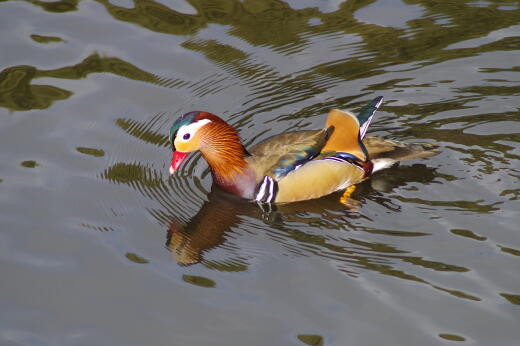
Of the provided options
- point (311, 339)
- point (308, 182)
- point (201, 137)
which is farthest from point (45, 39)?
point (311, 339)

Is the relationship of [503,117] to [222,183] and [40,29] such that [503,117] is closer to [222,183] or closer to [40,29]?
[222,183]

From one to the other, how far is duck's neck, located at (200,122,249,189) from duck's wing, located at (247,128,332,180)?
115 millimetres

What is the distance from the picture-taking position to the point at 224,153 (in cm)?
806

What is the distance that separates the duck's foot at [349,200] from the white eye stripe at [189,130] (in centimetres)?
134

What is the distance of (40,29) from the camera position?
10.2 metres

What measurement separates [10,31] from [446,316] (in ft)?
20.1

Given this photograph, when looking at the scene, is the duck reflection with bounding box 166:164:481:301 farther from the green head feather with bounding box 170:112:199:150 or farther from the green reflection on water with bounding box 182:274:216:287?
the green head feather with bounding box 170:112:199:150

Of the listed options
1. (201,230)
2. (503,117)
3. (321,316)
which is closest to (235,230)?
(201,230)

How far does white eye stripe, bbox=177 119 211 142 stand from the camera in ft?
25.8

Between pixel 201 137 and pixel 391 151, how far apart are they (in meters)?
1.64

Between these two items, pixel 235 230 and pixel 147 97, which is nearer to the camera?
pixel 235 230

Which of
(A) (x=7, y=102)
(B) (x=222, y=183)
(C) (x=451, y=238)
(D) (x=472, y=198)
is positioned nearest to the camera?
(C) (x=451, y=238)

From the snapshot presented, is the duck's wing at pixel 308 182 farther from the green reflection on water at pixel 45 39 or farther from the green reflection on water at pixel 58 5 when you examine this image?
the green reflection on water at pixel 58 5

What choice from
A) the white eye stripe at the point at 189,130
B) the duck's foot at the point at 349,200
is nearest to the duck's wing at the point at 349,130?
the duck's foot at the point at 349,200
